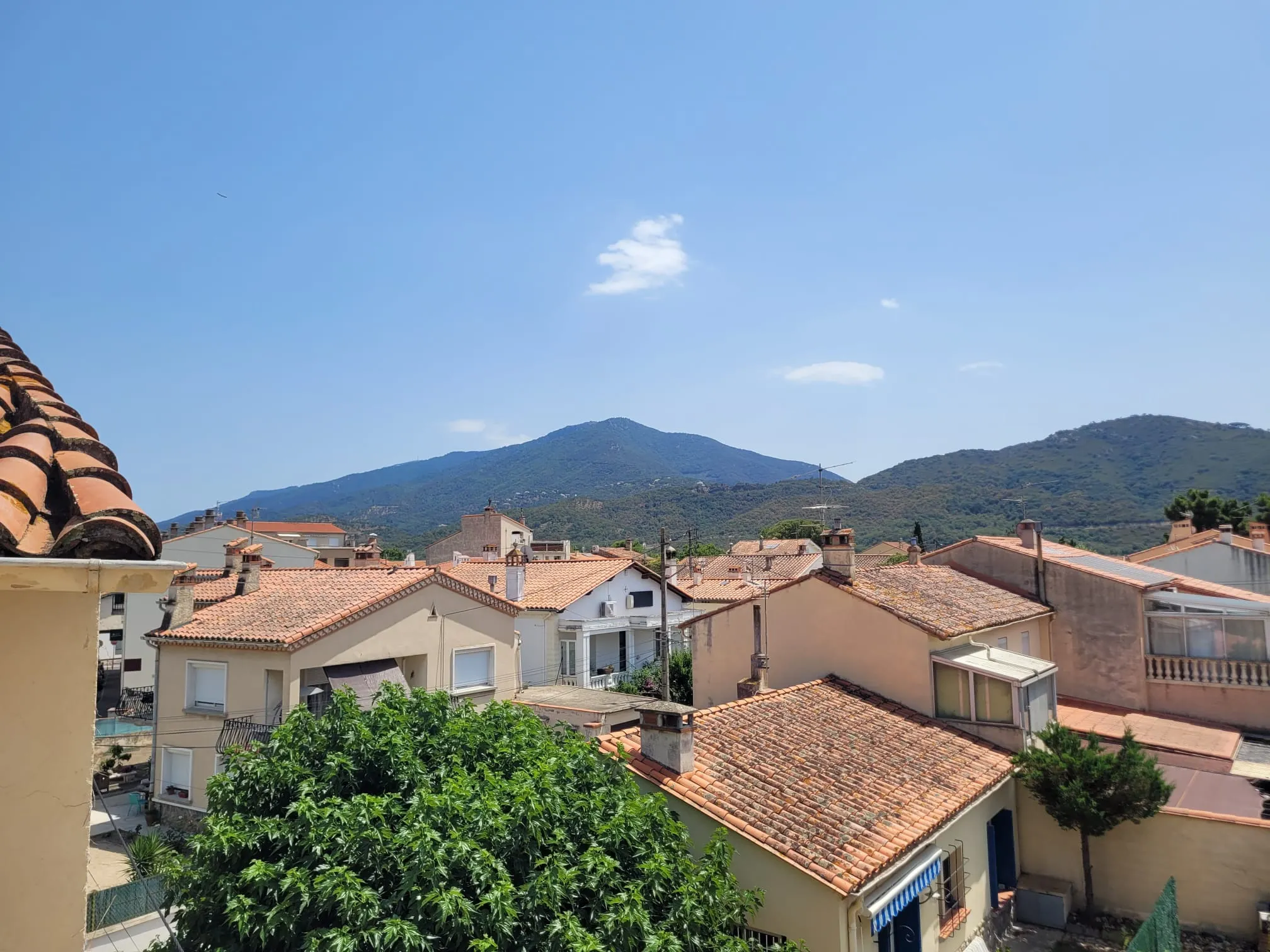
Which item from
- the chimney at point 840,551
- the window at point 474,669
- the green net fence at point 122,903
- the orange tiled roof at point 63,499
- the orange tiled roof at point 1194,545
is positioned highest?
the orange tiled roof at point 63,499

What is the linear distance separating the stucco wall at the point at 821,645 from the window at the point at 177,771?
14521 mm

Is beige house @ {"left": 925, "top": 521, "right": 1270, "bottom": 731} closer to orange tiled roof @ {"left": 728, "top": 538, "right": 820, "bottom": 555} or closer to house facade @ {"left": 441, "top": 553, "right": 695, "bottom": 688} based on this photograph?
house facade @ {"left": 441, "top": 553, "right": 695, "bottom": 688}

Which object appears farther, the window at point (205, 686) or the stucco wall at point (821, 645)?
the window at point (205, 686)

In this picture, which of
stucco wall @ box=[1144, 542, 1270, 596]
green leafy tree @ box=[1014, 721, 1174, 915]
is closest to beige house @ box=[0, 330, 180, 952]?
green leafy tree @ box=[1014, 721, 1174, 915]

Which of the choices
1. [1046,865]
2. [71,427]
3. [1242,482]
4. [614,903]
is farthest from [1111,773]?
[1242,482]

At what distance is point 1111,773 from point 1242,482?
14944 centimetres

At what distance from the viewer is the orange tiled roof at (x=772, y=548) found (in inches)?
3216

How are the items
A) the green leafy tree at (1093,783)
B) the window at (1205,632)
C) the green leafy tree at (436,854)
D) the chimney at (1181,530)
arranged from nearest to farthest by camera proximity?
the green leafy tree at (436,854)
the green leafy tree at (1093,783)
the window at (1205,632)
the chimney at (1181,530)

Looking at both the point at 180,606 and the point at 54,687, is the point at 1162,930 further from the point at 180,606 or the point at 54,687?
the point at 180,606

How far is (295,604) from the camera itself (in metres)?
23.4

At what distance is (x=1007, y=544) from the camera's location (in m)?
25.6

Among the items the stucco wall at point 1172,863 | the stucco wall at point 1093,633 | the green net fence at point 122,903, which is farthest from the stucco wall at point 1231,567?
the green net fence at point 122,903

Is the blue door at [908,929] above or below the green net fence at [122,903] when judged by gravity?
above

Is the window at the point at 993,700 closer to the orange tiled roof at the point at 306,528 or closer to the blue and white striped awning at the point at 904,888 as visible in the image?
the blue and white striped awning at the point at 904,888
